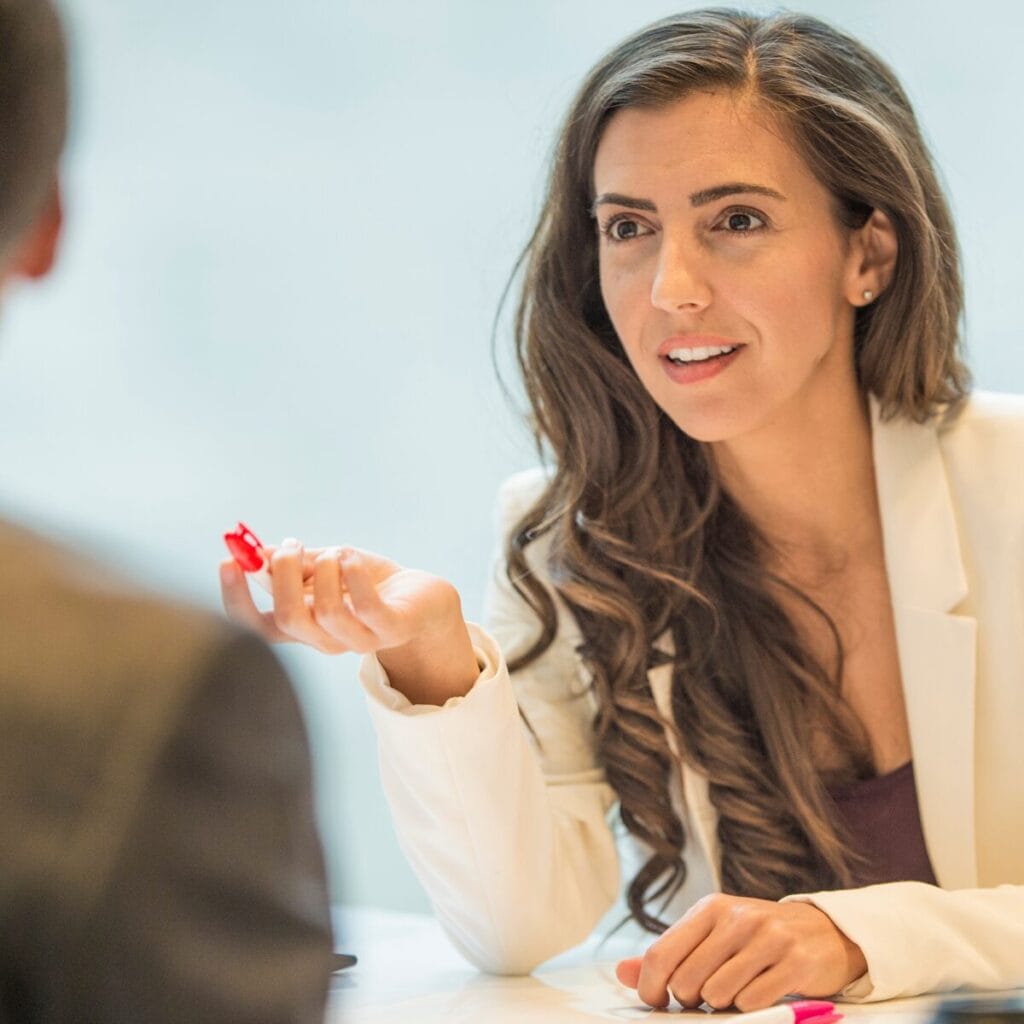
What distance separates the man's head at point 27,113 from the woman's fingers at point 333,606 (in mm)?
765

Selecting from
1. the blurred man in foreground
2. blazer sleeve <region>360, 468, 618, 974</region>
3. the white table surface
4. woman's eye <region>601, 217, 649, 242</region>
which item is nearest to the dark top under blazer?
the blurred man in foreground

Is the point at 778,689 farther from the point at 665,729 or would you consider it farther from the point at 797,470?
the point at 797,470

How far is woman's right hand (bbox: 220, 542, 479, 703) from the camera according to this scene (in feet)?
4.49

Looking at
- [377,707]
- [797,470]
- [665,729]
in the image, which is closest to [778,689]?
[665,729]

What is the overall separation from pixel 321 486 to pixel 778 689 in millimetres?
1186

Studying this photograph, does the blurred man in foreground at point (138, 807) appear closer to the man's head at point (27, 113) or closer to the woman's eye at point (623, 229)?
the man's head at point (27, 113)

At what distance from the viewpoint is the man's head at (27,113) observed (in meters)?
0.58

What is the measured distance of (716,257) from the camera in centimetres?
179

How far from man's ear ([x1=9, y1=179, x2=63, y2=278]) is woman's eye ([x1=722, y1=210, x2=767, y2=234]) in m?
1.22

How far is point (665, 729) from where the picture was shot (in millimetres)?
1863

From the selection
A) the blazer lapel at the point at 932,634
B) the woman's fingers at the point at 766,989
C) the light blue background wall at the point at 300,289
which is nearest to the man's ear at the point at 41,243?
the woman's fingers at the point at 766,989

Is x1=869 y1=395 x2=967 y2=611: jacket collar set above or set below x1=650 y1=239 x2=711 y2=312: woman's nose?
below

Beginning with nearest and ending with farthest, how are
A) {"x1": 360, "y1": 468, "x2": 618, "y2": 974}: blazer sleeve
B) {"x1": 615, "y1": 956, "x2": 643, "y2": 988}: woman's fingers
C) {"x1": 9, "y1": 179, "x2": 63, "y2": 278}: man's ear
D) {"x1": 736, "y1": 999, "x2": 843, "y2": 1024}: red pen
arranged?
{"x1": 9, "y1": 179, "x2": 63, "y2": 278}: man's ear, {"x1": 736, "y1": 999, "x2": 843, "y2": 1024}: red pen, {"x1": 615, "y1": 956, "x2": 643, "y2": 988}: woman's fingers, {"x1": 360, "y1": 468, "x2": 618, "y2": 974}: blazer sleeve

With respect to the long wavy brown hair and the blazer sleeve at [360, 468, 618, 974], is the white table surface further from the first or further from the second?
the long wavy brown hair
